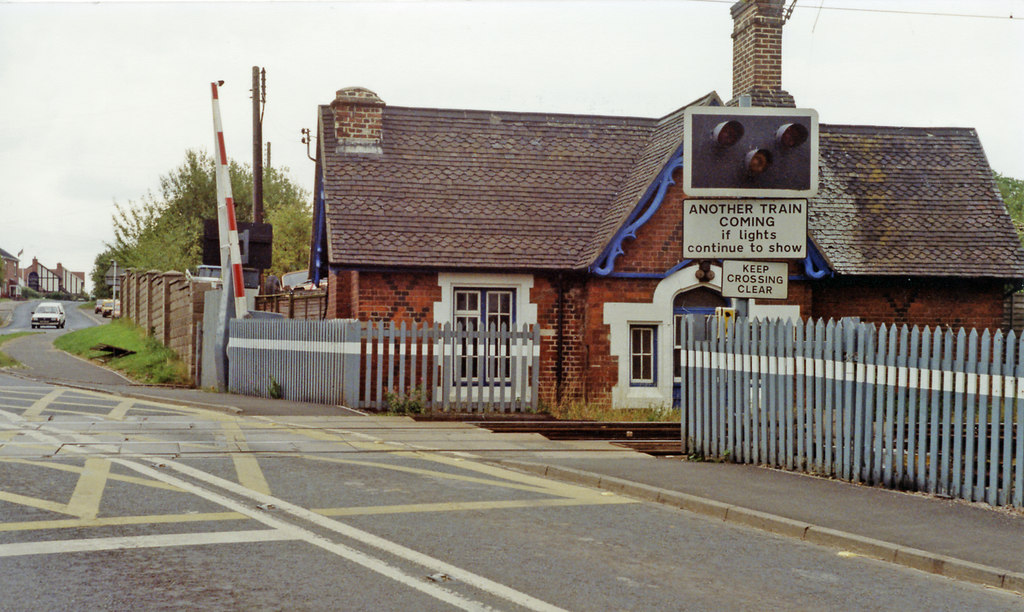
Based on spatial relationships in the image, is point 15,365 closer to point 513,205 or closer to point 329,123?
point 329,123

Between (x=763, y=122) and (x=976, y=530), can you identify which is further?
(x=763, y=122)

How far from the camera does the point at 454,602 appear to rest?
5.37m

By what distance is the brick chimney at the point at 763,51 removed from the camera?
68.3 feet

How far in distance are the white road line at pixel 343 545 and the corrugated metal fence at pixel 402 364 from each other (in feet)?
21.1

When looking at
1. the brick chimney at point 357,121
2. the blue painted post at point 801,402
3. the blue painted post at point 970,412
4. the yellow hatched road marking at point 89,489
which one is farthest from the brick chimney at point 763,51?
Result: the yellow hatched road marking at point 89,489

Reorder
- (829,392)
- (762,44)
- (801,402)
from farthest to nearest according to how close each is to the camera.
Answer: (762,44) → (801,402) → (829,392)

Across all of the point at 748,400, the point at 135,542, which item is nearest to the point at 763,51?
the point at 748,400

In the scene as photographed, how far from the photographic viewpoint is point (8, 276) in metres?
146

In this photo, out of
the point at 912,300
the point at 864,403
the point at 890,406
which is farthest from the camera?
the point at 912,300

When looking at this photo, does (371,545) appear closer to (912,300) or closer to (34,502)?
(34,502)

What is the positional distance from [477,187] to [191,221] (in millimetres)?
45466

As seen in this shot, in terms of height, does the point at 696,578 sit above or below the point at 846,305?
below

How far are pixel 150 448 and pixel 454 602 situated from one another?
6.34 metres

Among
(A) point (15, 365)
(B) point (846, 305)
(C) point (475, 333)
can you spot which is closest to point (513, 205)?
(C) point (475, 333)
